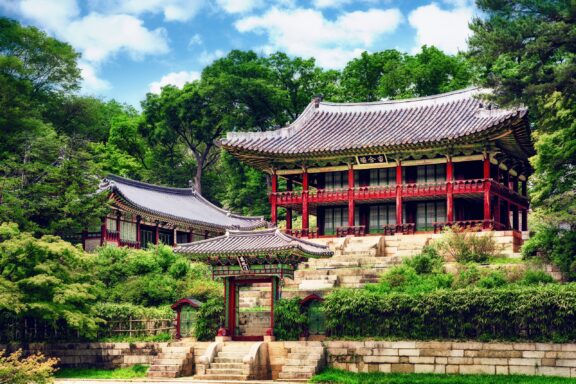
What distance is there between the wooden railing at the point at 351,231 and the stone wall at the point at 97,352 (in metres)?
16.0

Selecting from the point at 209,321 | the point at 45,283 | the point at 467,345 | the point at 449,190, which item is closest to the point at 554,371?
the point at 467,345

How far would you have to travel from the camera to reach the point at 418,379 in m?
29.4

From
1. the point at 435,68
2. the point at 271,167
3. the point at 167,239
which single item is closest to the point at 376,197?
the point at 271,167

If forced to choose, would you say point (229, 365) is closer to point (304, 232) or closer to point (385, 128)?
point (304, 232)

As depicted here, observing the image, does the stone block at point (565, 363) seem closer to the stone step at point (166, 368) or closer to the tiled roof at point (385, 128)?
the stone step at point (166, 368)

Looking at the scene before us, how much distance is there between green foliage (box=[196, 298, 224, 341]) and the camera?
33.8 meters

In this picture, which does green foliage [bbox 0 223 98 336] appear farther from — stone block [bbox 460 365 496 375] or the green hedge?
stone block [bbox 460 365 496 375]

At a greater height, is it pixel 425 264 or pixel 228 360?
pixel 425 264

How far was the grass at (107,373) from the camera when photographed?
33250 millimetres

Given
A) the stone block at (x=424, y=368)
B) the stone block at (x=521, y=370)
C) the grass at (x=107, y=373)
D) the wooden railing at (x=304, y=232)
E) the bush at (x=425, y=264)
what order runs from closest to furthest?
the stone block at (x=521, y=370)
the stone block at (x=424, y=368)
the grass at (x=107, y=373)
the bush at (x=425, y=264)
the wooden railing at (x=304, y=232)

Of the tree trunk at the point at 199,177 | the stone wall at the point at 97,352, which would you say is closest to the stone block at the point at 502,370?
the stone wall at the point at 97,352

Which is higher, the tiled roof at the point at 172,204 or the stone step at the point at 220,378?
the tiled roof at the point at 172,204

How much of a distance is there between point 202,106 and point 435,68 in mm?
18768

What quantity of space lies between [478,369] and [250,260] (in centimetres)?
907
